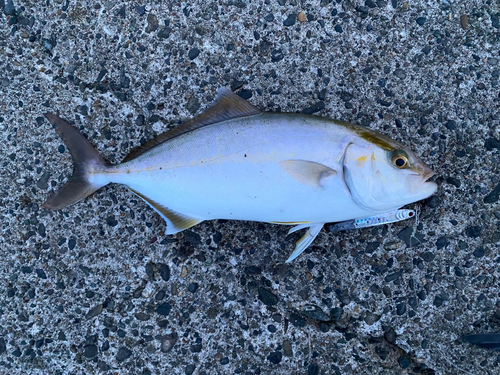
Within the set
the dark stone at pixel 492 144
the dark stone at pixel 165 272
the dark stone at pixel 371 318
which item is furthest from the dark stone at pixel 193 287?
the dark stone at pixel 492 144

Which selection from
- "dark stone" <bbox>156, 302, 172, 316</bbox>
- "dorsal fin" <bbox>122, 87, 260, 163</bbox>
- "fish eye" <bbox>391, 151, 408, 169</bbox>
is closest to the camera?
"fish eye" <bbox>391, 151, 408, 169</bbox>

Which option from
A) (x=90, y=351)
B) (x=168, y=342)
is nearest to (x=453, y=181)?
(x=168, y=342)

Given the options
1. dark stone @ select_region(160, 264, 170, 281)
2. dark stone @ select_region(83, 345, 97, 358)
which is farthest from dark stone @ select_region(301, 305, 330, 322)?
dark stone @ select_region(83, 345, 97, 358)

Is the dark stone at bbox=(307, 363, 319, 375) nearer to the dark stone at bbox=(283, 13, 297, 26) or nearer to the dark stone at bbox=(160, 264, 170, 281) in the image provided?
the dark stone at bbox=(160, 264, 170, 281)

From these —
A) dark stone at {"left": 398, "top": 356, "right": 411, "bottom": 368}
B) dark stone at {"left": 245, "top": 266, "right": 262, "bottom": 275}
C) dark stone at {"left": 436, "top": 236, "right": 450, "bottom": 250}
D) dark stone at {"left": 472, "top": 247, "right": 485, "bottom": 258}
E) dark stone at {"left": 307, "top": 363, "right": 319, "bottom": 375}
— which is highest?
dark stone at {"left": 436, "top": 236, "right": 450, "bottom": 250}

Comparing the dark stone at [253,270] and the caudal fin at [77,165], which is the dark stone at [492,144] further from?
the caudal fin at [77,165]

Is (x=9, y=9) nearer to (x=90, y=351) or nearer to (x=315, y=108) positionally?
(x=315, y=108)

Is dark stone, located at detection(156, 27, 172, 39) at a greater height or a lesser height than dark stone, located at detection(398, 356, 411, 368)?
greater
